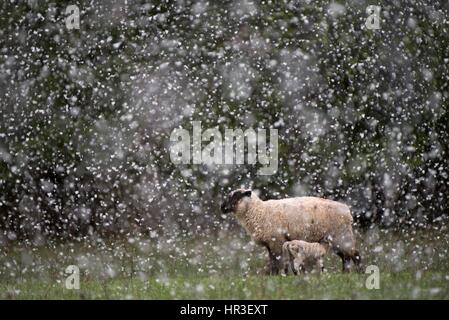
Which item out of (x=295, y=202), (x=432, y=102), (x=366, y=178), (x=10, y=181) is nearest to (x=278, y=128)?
(x=366, y=178)

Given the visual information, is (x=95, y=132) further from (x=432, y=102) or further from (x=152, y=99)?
(x=432, y=102)

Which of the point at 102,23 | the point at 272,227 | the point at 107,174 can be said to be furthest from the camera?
the point at 102,23

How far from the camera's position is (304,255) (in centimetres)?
1048

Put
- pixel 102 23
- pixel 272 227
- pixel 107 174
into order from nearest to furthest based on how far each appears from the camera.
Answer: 1. pixel 272 227
2. pixel 107 174
3. pixel 102 23

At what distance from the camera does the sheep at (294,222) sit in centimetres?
1103

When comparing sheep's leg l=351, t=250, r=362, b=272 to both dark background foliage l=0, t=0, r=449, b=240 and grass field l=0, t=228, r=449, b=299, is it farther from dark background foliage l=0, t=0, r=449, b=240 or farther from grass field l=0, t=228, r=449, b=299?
dark background foliage l=0, t=0, r=449, b=240

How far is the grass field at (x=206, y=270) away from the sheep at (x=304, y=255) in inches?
13.1

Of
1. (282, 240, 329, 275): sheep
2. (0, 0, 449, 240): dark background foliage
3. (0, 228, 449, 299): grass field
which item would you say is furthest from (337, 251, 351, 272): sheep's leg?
(0, 0, 449, 240): dark background foliage

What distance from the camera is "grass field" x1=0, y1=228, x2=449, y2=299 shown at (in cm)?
906

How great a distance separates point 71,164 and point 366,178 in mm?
6011

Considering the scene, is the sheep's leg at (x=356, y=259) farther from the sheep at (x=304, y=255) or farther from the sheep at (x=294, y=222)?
the sheep at (x=304, y=255)

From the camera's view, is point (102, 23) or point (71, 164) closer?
point (71, 164)

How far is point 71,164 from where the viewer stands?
50.5ft

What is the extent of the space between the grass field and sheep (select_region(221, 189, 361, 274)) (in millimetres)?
418
